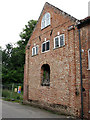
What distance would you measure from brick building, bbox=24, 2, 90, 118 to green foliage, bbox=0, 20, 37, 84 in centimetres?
1718

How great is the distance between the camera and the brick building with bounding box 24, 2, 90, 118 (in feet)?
33.3

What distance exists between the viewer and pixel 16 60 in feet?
117

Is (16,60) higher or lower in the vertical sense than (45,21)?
lower

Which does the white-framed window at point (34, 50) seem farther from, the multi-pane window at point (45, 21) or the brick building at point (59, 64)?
the multi-pane window at point (45, 21)

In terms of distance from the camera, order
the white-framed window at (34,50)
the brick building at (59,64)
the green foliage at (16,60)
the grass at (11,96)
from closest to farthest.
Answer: the brick building at (59,64) → the white-framed window at (34,50) → the grass at (11,96) → the green foliage at (16,60)

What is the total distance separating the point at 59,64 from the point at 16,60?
82.4 ft

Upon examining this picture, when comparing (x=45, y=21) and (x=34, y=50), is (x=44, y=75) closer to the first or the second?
(x=34, y=50)

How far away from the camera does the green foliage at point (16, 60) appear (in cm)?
3284

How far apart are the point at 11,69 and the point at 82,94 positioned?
28.5 metres

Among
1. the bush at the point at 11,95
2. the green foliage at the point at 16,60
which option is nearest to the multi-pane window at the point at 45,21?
the bush at the point at 11,95

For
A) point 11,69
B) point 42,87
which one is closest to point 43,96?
point 42,87

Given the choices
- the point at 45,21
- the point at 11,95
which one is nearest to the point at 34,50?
the point at 45,21

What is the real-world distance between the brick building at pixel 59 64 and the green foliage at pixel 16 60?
17.2 meters

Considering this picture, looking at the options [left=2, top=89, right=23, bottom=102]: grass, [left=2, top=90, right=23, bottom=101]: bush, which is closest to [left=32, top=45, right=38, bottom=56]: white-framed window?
[left=2, top=89, right=23, bottom=102]: grass
